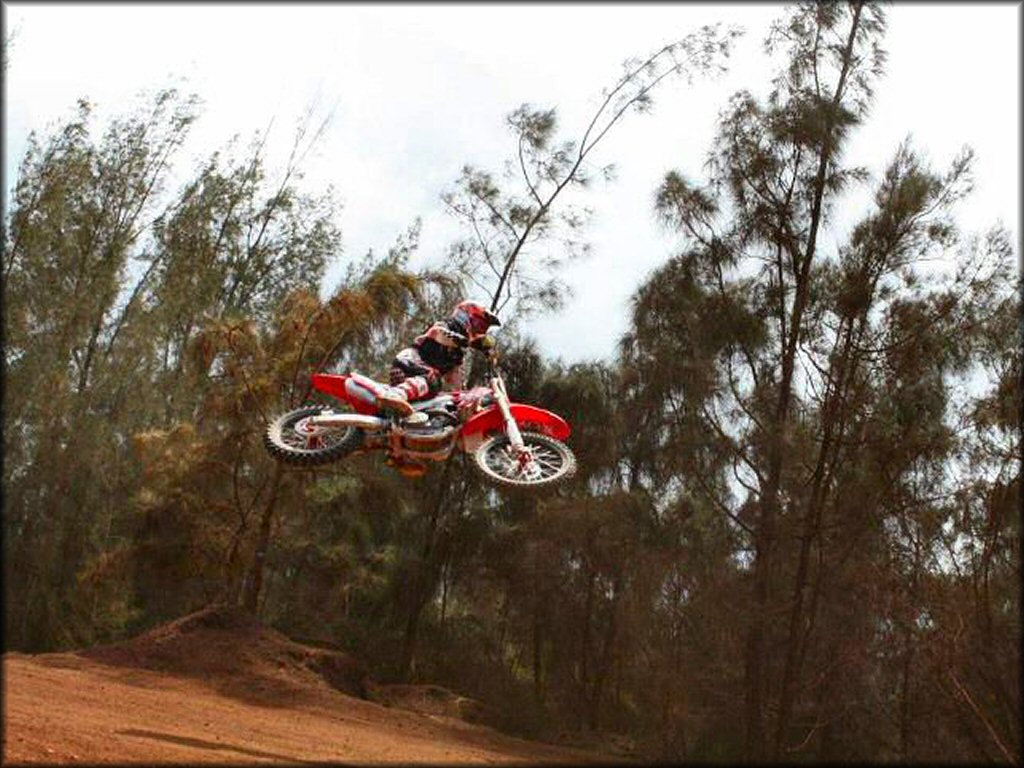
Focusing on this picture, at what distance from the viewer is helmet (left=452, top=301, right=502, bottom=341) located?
857 centimetres

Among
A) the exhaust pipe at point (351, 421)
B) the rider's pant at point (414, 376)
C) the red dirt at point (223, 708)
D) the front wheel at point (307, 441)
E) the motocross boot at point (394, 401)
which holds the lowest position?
the red dirt at point (223, 708)

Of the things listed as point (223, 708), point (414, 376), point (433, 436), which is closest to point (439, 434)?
point (433, 436)

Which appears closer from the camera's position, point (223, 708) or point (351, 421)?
point (351, 421)

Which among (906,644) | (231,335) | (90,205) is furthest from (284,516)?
(906,644)

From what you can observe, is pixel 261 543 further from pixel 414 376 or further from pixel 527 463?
pixel 527 463

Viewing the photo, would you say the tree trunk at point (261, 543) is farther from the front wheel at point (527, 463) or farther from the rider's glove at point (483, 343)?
the front wheel at point (527, 463)

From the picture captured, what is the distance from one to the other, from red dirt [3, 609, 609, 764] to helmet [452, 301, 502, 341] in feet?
10.1

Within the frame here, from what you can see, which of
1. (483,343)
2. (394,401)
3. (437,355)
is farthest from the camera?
(437,355)

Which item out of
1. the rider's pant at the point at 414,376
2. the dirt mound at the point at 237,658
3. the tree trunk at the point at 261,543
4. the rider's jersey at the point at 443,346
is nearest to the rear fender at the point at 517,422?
the rider's pant at the point at 414,376

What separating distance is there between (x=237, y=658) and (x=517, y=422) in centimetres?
838

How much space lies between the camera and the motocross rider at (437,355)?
27.9 ft

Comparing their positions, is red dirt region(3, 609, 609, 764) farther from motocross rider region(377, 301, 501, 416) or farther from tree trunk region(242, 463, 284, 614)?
motocross rider region(377, 301, 501, 416)

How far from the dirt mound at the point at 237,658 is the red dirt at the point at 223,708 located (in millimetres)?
19

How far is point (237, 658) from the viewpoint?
15312mm
